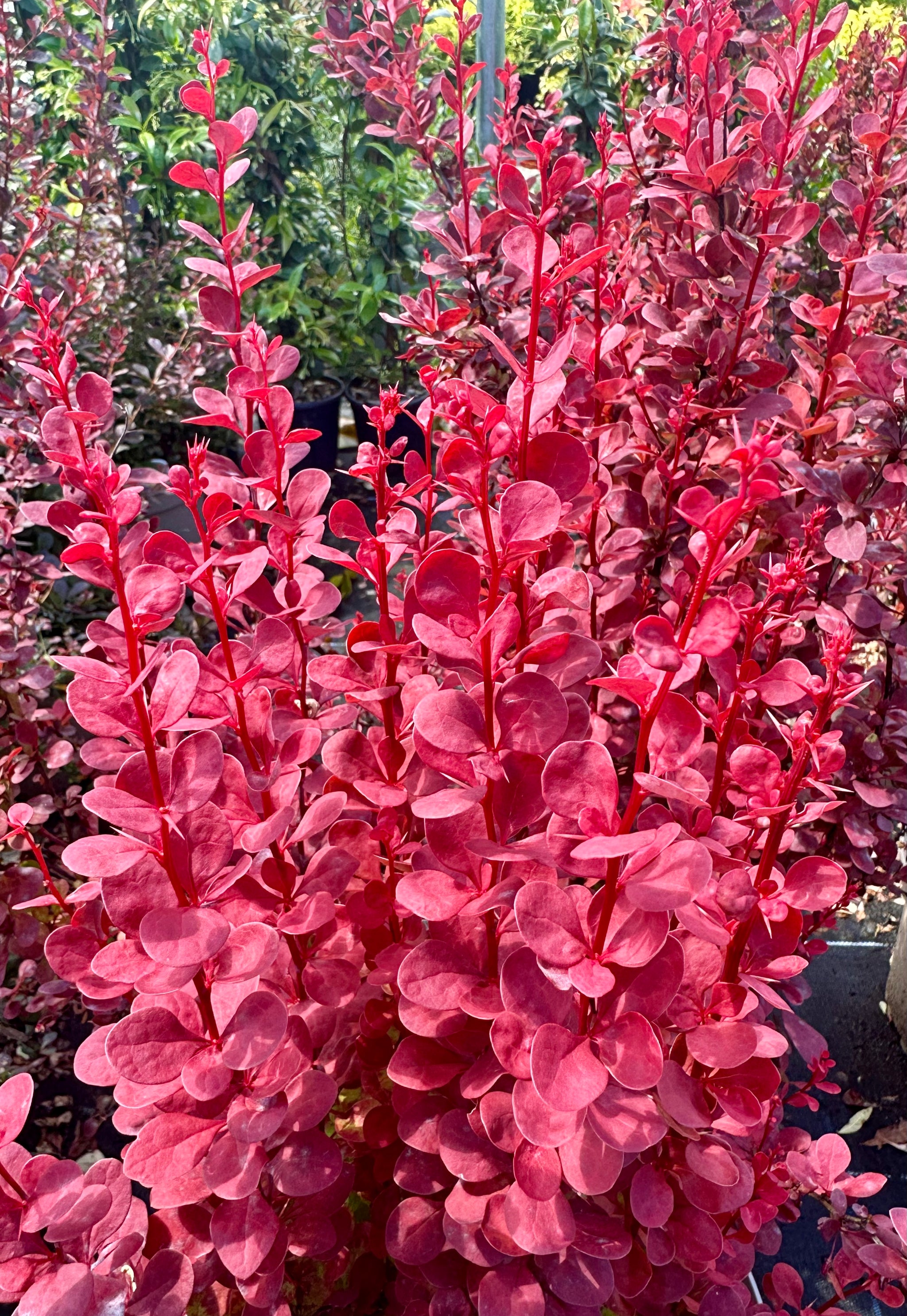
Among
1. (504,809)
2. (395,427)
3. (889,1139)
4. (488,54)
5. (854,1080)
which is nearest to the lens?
(504,809)

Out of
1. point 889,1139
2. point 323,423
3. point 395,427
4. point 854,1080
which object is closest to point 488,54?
point 395,427

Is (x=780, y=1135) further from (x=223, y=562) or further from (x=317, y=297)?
(x=317, y=297)

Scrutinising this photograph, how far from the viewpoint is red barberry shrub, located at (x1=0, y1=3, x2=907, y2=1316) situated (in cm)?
65

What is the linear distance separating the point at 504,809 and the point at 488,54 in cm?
361

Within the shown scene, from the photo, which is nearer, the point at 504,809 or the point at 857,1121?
the point at 504,809

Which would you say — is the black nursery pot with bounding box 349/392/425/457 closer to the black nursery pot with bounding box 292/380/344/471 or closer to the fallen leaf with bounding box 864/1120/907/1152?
the black nursery pot with bounding box 292/380/344/471

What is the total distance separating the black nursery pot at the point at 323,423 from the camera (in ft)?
12.9

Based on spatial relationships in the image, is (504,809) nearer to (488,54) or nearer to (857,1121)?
(857,1121)

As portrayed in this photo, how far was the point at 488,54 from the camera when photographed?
11.5 ft

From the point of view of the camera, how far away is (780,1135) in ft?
3.42

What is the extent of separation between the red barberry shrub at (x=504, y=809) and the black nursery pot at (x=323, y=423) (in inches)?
110

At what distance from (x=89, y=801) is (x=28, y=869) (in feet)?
3.10

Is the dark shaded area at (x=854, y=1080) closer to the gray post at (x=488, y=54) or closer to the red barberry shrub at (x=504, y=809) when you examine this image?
the red barberry shrub at (x=504, y=809)

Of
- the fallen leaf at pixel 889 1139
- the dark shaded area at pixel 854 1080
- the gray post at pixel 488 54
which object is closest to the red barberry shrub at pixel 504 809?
the dark shaded area at pixel 854 1080
